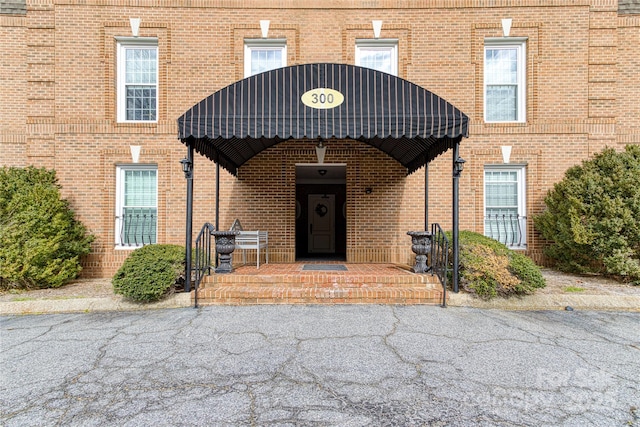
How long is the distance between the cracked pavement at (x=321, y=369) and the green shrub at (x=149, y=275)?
456 millimetres

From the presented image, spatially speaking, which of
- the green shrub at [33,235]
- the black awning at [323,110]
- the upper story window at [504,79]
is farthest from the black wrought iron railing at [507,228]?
the green shrub at [33,235]

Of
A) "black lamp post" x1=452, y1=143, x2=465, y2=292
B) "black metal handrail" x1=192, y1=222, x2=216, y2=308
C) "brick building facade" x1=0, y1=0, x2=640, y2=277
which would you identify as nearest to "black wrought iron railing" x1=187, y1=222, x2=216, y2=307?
"black metal handrail" x1=192, y1=222, x2=216, y2=308

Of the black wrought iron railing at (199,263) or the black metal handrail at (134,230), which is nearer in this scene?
the black wrought iron railing at (199,263)

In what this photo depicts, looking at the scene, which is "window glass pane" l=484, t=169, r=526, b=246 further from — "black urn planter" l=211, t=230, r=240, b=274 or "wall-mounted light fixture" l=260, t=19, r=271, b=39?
"wall-mounted light fixture" l=260, t=19, r=271, b=39

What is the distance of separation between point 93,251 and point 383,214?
23.3ft

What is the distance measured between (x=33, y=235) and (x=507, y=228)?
10.4 m

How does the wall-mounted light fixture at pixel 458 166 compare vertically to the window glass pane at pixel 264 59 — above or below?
below

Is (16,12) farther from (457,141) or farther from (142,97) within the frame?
(457,141)

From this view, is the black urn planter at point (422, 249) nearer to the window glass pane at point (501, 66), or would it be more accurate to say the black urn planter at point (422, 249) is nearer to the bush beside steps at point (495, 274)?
the bush beside steps at point (495, 274)

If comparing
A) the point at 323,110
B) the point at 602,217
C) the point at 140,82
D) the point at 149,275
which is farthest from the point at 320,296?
the point at 140,82

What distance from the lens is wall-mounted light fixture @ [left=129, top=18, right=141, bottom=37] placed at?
7957 mm

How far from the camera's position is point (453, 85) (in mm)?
8008

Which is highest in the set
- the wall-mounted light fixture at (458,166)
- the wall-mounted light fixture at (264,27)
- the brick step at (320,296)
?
the wall-mounted light fixture at (264,27)

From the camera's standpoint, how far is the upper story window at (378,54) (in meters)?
8.19
